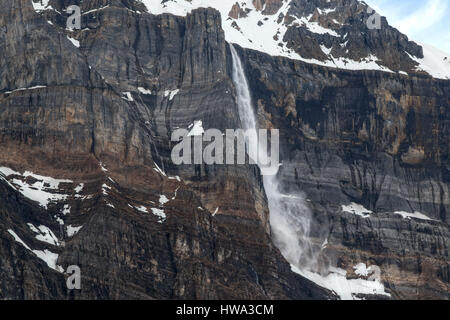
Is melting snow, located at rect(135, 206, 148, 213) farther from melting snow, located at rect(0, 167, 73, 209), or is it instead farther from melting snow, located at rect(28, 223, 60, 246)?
melting snow, located at rect(28, 223, 60, 246)

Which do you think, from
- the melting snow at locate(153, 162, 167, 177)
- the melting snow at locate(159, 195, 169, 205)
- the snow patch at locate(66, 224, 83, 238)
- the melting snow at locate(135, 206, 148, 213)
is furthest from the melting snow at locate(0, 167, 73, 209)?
the melting snow at locate(153, 162, 167, 177)

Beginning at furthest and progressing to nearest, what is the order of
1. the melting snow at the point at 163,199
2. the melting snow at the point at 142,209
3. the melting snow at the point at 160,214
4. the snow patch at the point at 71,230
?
the melting snow at the point at 163,199 → the melting snow at the point at 160,214 → the melting snow at the point at 142,209 → the snow patch at the point at 71,230

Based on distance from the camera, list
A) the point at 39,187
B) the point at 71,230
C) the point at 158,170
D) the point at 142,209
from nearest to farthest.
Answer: the point at 71,230, the point at 39,187, the point at 142,209, the point at 158,170

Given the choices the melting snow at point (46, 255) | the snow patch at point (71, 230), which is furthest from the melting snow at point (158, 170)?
the melting snow at point (46, 255)

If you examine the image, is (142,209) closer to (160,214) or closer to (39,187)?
(160,214)

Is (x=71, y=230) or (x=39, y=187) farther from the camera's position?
(x=39, y=187)

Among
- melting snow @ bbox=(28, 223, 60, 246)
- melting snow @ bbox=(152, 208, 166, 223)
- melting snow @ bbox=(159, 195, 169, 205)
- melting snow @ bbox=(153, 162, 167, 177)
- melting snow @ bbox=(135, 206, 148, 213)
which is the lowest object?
melting snow @ bbox=(28, 223, 60, 246)

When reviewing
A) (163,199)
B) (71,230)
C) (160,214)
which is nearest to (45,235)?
(71,230)

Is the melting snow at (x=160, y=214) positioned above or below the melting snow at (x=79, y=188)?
below

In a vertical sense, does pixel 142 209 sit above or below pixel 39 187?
below

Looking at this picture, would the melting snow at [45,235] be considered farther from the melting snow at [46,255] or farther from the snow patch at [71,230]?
the snow patch at [71,230]

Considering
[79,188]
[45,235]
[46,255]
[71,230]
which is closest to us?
[46,255]
